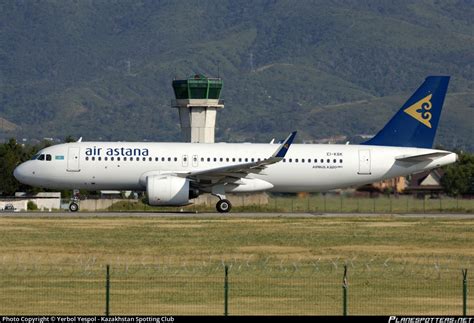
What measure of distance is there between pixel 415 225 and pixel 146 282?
76.8 ft

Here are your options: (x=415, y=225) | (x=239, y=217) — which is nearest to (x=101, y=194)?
(x=239, y=217)

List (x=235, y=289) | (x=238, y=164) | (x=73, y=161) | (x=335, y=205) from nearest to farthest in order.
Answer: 1. (x=235, y=289)
2. (x=238, y=164)
3. (x=73, y=161)
4. (x=335, y=205)

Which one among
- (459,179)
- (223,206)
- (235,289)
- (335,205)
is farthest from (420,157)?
(459,179)

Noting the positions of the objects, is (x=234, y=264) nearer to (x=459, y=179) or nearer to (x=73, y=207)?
(x=73, y=207)

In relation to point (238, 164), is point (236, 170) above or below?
below

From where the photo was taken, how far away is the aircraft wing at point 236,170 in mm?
61062

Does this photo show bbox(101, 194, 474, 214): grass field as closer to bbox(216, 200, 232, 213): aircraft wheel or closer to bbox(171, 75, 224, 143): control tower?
bbox(216, 200, 232, 213): aircraft wheel

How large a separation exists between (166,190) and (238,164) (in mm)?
3984

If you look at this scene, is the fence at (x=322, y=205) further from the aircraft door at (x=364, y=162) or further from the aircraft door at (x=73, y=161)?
the aircraft door at (x=73, y=161)

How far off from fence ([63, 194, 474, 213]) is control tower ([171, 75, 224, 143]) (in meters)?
14.0

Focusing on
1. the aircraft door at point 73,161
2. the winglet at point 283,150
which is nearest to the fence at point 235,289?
the winglet at point 283,150

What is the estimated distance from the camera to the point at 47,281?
34.7 meters

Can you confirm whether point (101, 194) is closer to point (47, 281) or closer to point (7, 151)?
point (7, 151)

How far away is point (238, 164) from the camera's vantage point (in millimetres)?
62719
